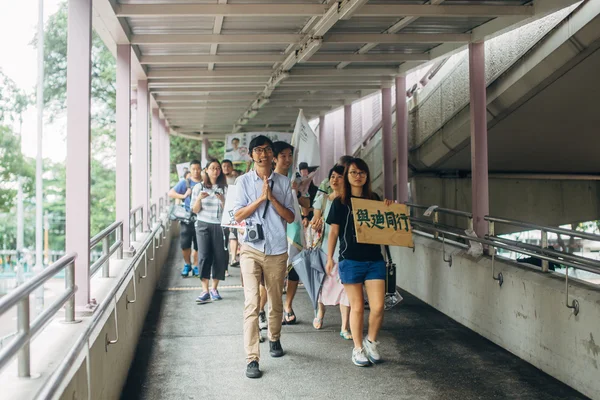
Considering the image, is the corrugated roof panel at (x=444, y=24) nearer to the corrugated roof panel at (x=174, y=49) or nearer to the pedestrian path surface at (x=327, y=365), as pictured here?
the corrugated roof panel at (x=174, y=49)

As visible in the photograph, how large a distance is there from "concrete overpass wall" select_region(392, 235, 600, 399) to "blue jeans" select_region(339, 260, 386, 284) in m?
1.37

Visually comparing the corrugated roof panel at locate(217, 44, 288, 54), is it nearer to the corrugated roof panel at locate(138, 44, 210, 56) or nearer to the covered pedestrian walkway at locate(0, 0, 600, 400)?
the covered pedestrian walkway at locate(0, 0, 600, 400)

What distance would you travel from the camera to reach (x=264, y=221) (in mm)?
6320

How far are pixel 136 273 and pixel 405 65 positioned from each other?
680cm

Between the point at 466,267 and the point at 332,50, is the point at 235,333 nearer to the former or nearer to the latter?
the point at 466,267

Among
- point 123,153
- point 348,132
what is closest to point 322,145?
point 348,132

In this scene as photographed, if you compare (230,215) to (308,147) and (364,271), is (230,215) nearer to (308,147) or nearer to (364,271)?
(364,271)

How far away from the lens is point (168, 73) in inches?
495

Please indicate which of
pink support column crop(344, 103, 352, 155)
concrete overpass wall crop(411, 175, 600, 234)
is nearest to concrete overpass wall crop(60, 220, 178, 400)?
concrete overpass wall crop(411, 175, 600, 234)

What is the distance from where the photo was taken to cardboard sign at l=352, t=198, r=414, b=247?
20.7 ft

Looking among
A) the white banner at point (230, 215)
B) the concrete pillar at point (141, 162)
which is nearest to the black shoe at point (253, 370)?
the white banner at point (230, 215)

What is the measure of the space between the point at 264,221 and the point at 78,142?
1671 mm

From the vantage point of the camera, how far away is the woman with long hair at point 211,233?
30.9 feet

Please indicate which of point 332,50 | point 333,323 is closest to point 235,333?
point 333,323
